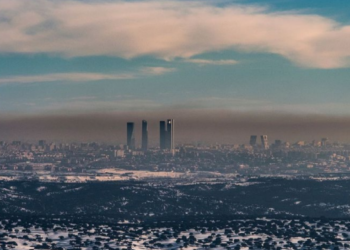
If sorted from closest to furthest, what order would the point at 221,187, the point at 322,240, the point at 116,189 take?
the point at 322,240 < the point at 116,189 < the point at 221,187

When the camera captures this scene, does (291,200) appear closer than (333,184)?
Yes

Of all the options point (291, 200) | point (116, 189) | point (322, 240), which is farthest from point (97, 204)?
point (322, 240)

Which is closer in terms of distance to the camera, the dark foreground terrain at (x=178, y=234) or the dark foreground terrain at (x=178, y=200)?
the dark foreground terrain at (x=178, y=234)

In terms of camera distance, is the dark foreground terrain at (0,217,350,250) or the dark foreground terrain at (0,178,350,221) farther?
the dark foreground terrain at (0,178,350,221)

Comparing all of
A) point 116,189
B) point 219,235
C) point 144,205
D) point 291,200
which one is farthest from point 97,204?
point 219,235

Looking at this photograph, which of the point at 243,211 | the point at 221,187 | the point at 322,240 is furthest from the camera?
the point at 221,187

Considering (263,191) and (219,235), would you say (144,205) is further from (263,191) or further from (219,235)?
(219,235)

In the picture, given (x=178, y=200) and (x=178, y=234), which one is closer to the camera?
(x=178, y=234)

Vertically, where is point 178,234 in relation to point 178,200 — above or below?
above
